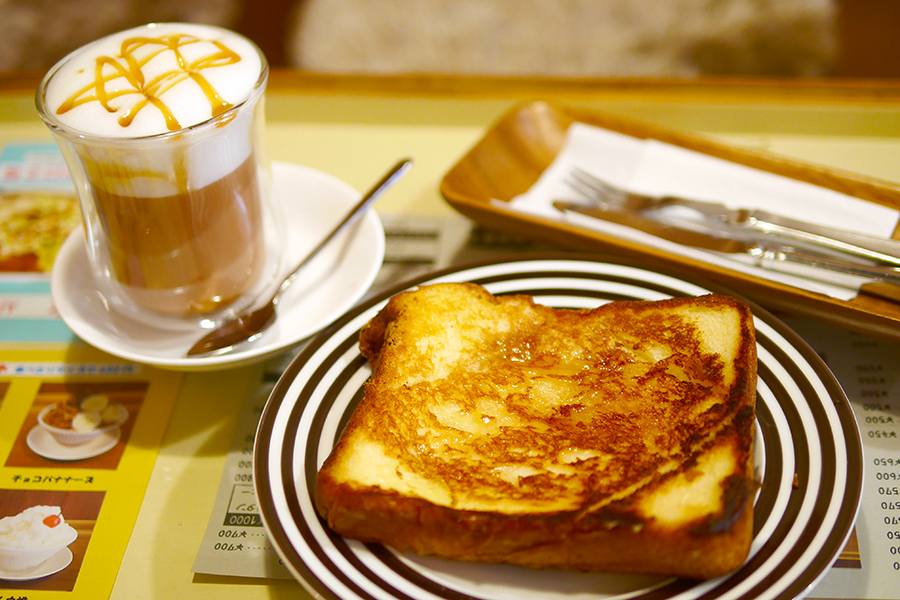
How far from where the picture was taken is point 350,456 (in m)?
0.88

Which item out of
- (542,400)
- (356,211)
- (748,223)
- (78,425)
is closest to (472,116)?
(356,211)

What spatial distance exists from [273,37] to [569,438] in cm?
352

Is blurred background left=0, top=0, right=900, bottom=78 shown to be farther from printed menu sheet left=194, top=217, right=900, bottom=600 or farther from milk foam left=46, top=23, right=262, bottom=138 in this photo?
printed menu sheet left=194, top=217, right=900, bottom=600

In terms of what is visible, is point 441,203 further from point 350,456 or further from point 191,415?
point 350,456

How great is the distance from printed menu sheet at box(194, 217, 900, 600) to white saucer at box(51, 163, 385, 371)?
0.30ft

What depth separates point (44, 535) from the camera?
100cm

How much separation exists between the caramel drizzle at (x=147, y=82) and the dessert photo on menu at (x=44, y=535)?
612 millimetres

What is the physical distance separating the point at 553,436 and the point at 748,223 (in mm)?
707

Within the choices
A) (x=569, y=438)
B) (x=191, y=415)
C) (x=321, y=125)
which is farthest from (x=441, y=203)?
(x=569, y=438)

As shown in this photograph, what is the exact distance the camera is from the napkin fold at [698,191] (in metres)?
1.23

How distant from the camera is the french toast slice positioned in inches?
30.7

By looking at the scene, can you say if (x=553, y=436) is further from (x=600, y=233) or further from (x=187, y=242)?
(x=187, y=242)

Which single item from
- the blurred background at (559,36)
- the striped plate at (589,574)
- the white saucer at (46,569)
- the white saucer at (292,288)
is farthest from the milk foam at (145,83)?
the blurred background at (559,36)

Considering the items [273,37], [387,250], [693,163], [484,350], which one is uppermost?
[693,163]
